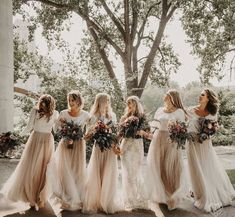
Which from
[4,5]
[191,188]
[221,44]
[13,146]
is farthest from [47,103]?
[221,44]

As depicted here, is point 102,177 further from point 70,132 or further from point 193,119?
point 193,119

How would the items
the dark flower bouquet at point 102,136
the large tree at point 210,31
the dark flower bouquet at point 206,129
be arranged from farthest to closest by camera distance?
the large tree at point 210,31, the dark flower bouquet at point 206,129, the dark flower bouquet at point 102,136

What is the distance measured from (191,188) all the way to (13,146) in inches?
153

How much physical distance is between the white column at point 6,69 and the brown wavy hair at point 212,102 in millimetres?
6389

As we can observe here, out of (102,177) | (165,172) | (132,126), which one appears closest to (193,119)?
(165,172)

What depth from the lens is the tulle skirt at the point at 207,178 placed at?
27.9ft

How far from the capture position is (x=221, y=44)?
22.1 m

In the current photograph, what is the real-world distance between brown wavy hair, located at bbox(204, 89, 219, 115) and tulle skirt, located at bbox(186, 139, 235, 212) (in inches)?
25.8

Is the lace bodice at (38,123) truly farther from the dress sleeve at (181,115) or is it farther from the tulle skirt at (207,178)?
the tulle skirt at (207,178)

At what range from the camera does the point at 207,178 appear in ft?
28.8

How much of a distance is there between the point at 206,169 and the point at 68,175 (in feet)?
9.62

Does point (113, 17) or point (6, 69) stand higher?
point (113, 17)

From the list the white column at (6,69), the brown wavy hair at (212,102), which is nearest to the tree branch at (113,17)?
the white column at (6,69)

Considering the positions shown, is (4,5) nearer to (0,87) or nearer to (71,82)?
(0,87)
